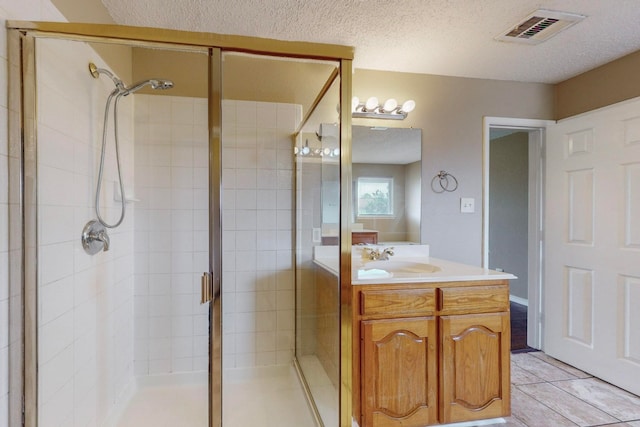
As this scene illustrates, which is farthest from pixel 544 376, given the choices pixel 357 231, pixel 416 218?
pixel 357 231

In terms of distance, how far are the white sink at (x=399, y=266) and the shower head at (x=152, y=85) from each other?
1.66 meters

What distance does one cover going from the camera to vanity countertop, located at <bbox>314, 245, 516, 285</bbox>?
1.75 metres

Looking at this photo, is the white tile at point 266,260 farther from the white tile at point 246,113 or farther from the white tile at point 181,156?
the white tile at point 246,113

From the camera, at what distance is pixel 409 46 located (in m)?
2.20

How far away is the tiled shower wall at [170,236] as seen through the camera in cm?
211

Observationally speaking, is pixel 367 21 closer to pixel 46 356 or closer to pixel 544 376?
pixel 46 356

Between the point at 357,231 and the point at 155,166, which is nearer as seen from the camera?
the point at 155,166

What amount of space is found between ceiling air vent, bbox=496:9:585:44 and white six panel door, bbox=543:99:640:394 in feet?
2.50

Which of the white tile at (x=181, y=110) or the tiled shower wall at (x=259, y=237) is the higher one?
the white tile at (x=181, y=110)

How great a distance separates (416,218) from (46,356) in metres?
2.30

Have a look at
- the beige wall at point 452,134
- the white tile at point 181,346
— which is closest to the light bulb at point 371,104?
the beige wall at point 452,134

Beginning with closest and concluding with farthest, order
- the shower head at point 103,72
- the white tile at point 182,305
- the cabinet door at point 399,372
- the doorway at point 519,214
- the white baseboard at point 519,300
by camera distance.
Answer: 1. the shower head at point 103,72
2. the cabinet door at point 399,372
3. the white tile at point 182,305
4. the doorway at point 519,214
5. the white baseboard at point 519,300

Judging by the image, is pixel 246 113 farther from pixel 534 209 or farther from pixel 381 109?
pixel 534 209

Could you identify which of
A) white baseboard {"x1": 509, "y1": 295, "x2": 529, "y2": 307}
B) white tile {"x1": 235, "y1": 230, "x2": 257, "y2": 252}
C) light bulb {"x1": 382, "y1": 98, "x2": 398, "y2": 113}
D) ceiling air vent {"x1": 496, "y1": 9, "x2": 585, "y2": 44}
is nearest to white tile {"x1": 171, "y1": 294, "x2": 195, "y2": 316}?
white tile {"x1": 235, "y1": 230, "x2": 257, "y2": 252}
